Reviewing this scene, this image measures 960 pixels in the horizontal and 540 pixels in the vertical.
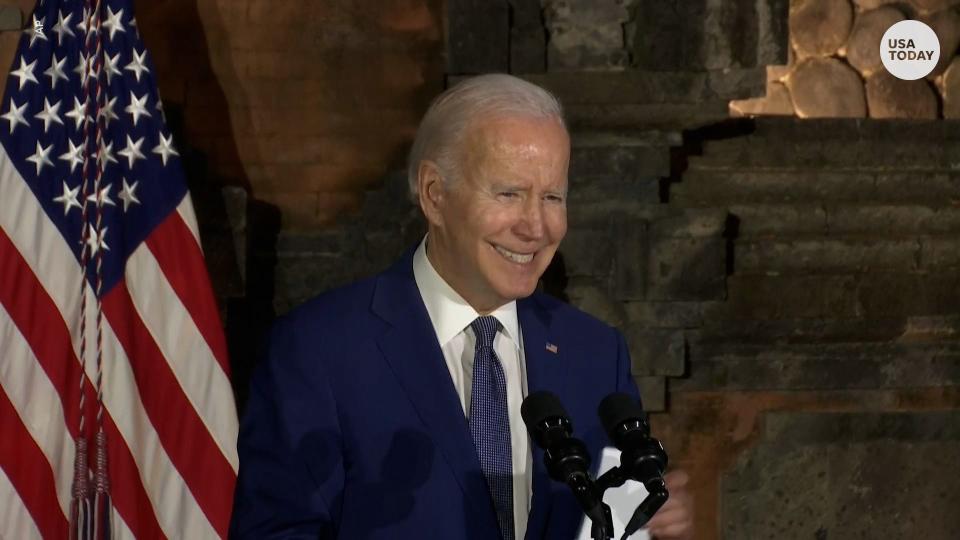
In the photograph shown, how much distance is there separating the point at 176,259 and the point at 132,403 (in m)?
0.48

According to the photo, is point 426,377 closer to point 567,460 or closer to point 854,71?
point 567,460

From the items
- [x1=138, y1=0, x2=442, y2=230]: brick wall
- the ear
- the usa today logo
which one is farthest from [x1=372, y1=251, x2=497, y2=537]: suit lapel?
the usa today logo

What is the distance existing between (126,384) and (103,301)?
27 centimetres

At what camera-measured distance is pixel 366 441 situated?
2455mm

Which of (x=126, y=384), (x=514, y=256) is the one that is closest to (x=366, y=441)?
(x=514, y=256)

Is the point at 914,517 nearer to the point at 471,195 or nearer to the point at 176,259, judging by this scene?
the point at 176,259

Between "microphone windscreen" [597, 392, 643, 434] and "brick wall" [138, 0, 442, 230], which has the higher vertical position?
"brick wall" [138, 0, 442, 230]

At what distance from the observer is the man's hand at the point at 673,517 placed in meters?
2.30

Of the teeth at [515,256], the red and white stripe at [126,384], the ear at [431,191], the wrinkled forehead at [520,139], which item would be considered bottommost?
the red and white stripe at [126,384]

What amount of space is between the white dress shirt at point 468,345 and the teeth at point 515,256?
0.15 meters

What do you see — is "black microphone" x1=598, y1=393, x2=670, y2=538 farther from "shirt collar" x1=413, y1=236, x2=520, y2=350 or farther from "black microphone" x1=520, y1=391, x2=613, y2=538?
"shirt collar" x1=413, y1=236, x2=520, y2=350

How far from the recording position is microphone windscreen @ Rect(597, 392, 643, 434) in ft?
6.77

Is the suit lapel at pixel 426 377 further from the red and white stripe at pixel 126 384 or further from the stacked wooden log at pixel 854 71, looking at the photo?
the stacked wooden log at pixel 854 71

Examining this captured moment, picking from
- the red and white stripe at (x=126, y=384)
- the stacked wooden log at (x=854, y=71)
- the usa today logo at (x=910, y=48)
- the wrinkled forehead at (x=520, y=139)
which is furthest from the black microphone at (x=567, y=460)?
the stacked wooden log at (x=854, y=71)
